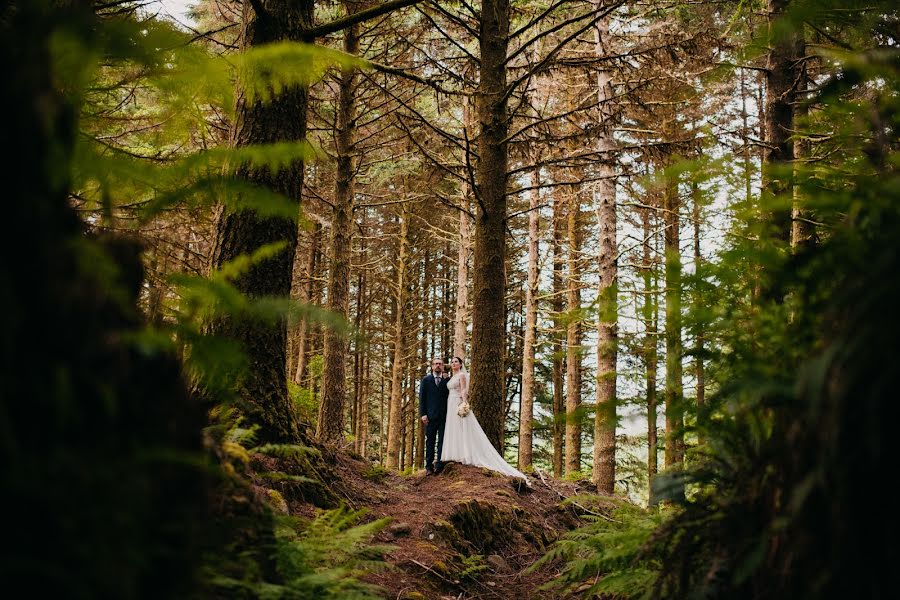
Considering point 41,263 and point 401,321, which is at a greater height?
A: point 401,321

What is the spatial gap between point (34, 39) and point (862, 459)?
5.58 feet

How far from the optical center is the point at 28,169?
2.91ft

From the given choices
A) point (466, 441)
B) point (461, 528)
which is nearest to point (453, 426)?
point (466, 441)

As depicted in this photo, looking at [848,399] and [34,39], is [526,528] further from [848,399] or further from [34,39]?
[34,39]

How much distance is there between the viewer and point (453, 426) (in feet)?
30.1

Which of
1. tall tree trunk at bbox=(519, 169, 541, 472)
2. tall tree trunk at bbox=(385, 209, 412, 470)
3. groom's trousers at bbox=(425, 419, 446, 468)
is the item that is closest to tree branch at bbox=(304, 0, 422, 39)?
groom's trousers at bbox=(425, 419, 446, 468)

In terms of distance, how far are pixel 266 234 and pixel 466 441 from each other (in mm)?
5235

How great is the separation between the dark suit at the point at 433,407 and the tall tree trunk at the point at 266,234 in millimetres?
5392

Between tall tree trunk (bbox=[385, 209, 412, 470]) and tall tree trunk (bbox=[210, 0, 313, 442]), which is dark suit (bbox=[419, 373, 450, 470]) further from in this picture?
tall tree trunk (bbox=[385, 209, 412, 470])

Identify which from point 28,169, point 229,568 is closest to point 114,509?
point 28,169

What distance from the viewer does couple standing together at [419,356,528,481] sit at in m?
8.48

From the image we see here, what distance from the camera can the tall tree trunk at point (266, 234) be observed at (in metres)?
4.52

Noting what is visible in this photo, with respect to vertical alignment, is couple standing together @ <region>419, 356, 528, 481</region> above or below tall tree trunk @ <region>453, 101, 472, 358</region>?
below

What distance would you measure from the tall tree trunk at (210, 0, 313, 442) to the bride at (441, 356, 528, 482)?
416cm
